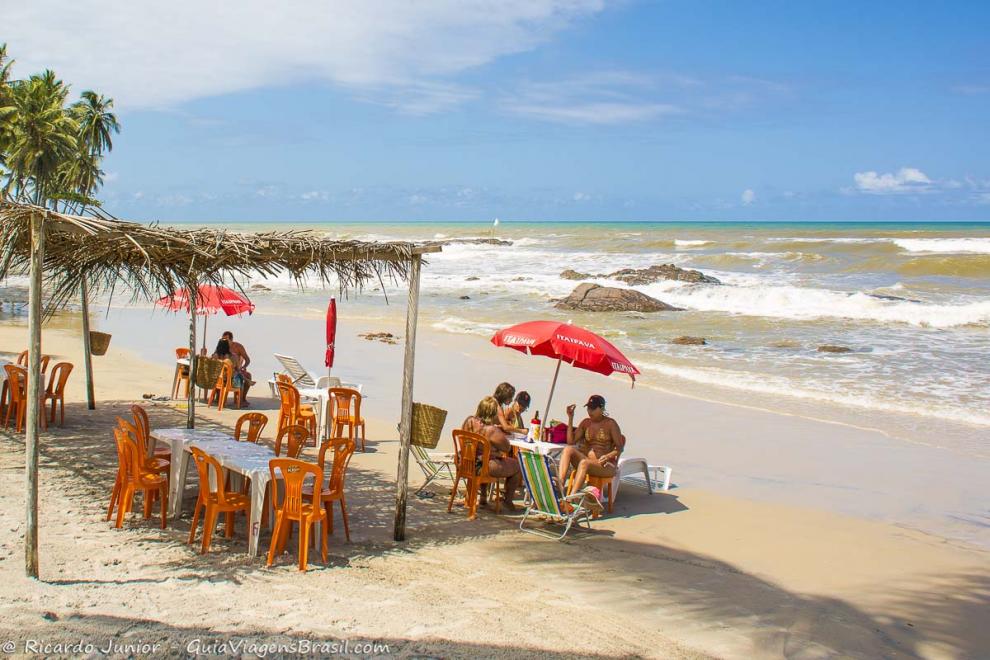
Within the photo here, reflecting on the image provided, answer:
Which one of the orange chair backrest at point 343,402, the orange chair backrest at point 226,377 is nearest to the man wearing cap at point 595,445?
the orange chair backrest at point 343,402

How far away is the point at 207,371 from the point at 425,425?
182 inches

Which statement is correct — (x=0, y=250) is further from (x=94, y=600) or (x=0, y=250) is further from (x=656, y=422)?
(x=656, y=422)

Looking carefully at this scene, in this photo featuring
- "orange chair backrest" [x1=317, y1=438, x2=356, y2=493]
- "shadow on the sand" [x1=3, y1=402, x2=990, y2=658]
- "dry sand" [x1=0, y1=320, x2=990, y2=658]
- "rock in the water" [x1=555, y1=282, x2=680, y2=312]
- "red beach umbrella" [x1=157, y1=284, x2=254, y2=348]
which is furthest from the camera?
"rock in the water" [x1=555, y1=282, x2=680, y2=312]

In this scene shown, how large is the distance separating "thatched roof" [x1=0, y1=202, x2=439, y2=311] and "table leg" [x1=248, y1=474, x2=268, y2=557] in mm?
1514

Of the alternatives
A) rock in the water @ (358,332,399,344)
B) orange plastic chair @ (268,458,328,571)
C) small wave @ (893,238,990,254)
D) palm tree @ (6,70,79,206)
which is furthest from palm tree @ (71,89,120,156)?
small wave @ (893,238,990,254)

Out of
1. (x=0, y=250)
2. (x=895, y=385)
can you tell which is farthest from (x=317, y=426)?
(x=895, y=385)

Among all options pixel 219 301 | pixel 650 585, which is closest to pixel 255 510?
pixel 650 585

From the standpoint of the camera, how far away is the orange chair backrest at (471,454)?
7.38 m

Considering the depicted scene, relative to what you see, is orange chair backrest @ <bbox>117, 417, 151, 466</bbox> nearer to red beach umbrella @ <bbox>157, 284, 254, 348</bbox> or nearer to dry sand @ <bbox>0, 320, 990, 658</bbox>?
dry sand @ <bbox>0, 320, 990, 658</bbox>

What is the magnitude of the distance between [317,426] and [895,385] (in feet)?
32.9

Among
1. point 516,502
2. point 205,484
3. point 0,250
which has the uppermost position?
point 0,250

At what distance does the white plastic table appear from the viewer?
231 inches

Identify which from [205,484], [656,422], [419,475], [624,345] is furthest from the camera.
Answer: [624,345]

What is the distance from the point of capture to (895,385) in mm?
14469
